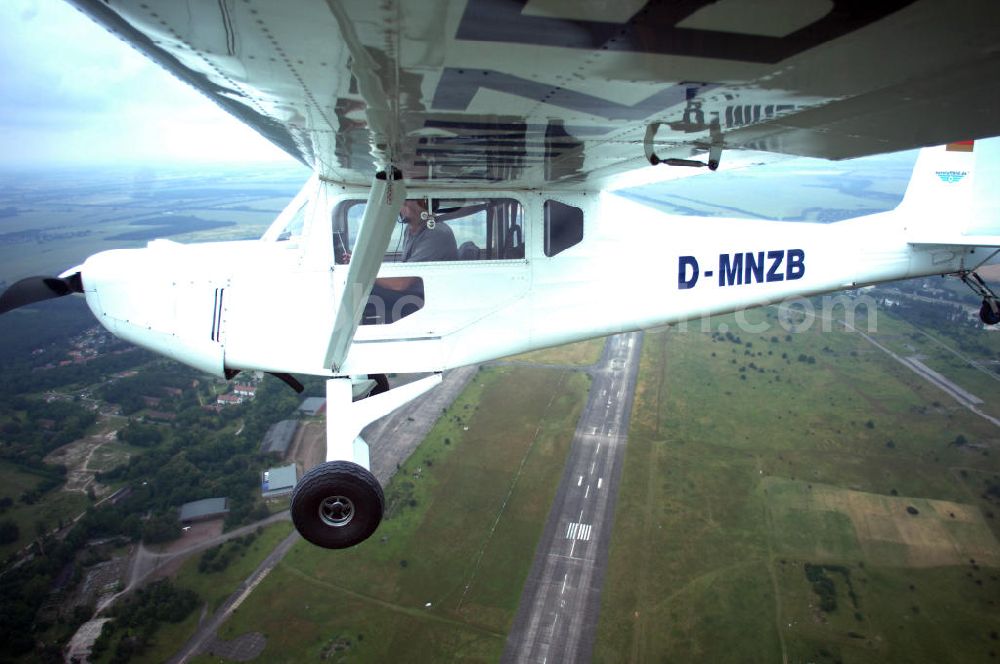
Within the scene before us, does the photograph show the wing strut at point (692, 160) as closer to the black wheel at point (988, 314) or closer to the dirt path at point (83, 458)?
the black wheel at point (988, 314)

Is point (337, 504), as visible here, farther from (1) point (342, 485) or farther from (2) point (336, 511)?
(1) point (342, 485)

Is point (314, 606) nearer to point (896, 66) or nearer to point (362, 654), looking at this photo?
point (362, 654)

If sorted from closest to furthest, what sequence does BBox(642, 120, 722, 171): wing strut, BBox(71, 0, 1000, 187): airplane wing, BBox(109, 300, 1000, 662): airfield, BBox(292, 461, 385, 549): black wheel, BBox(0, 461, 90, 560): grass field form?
BBox(71, 0, 1000, 187): airplane wing → BBox(642, 120, 722, 171): wing strut → BBox(292, 461, 385, 549): black wheel → BBox(109, 300, 1000, 662): airfield → BBox(0, 461, 90, 560): grass field

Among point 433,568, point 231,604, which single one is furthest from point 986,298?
point 231,604

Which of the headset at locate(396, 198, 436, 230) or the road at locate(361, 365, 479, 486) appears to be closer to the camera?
the headset at locate(396, 198, 436, 230)

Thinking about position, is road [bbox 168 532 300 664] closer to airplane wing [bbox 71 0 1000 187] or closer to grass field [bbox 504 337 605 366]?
grass field [bbox 504 337 605 366]

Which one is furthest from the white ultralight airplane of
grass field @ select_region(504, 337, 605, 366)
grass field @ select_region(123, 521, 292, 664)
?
grass field @ select_region(504, 337, 605, 366)
